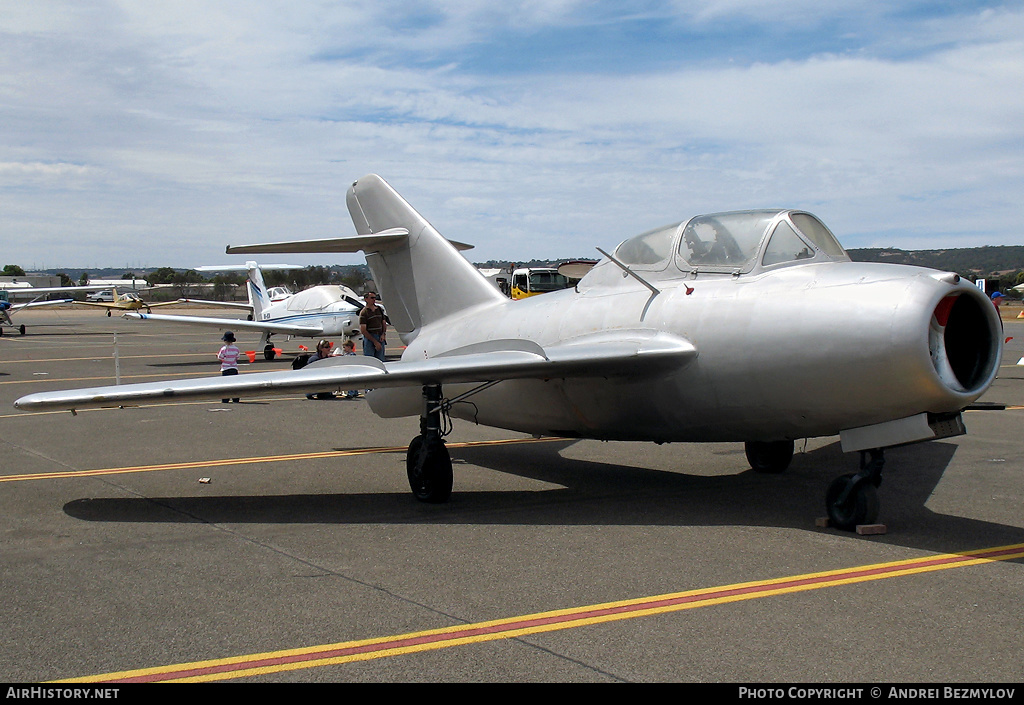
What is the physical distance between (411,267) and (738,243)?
185 inches

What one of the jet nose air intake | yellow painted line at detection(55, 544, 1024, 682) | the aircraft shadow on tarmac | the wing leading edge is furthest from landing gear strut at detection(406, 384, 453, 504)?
the jet nose air intake

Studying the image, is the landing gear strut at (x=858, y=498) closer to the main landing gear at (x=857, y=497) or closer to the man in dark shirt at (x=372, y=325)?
the main landing gear at (x=857, y=497)

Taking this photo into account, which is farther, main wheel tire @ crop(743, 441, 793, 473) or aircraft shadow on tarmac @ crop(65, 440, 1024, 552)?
main wheel tire @ crop(743, 441, 793, 473)

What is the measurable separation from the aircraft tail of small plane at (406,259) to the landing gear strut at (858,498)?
469 cm

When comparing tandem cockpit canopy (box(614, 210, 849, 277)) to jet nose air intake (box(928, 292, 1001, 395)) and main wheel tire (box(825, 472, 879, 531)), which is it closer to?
jet nose air intake (box(928, 292, 1001, 395))

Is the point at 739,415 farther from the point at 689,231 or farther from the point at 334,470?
the point at 334,470

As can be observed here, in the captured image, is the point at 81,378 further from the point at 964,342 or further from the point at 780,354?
the point at 964,342

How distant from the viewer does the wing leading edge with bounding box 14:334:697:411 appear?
7.28 m

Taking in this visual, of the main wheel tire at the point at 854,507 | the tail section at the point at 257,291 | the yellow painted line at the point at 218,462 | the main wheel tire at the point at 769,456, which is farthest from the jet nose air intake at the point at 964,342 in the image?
the tail section at the point at 257,291

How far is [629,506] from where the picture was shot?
7953 millimetres

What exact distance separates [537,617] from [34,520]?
4939 mm

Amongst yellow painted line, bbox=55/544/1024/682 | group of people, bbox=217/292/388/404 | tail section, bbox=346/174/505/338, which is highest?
tail section, bbox=346/174/505/338

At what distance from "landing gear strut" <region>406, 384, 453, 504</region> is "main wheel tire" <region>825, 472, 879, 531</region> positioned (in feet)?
11.1

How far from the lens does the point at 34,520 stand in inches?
Result: 296
